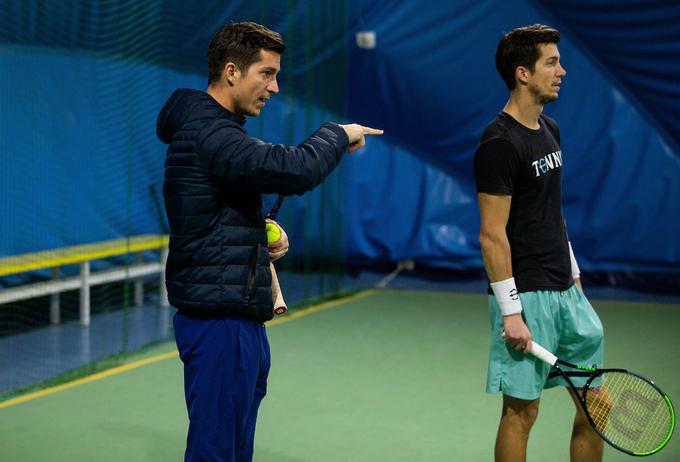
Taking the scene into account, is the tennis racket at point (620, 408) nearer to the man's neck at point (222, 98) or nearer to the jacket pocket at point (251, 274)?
the jacket pocket at point (251, 274)

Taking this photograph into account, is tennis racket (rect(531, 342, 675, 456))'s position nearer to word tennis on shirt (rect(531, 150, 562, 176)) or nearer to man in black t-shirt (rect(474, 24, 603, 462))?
man in black t-shirt (rect(474, 24, 603, 462))

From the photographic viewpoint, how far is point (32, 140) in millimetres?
7551

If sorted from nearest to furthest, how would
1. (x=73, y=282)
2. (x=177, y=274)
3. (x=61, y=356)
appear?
(x=177, y=274)
(x=61, y=356)
(x=73, y=282)

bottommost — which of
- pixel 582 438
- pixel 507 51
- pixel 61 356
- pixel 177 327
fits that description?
pixel 61 356

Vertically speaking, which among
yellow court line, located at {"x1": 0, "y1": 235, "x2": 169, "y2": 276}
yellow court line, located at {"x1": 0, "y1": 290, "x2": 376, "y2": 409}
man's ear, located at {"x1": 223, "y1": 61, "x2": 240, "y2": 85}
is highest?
man's ear, located at {"x1": 223, "y1": 61, "x2": 240, "y2": 85}

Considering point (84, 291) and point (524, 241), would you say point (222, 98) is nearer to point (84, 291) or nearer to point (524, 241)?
point (524, 241)

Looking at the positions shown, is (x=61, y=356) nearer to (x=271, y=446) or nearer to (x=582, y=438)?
(x=271, y=446)

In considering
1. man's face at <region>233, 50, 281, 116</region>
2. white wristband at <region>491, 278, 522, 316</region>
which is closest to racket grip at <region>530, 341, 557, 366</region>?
white wristband at <region>491, 278, 522, 316</region>

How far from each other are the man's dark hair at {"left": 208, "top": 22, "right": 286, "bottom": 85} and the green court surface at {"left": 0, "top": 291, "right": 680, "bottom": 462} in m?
2.25

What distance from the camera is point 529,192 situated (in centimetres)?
350

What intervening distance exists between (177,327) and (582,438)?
5.26 ft

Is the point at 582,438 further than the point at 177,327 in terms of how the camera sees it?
Yes

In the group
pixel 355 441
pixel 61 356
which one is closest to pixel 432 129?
pixel 61 356

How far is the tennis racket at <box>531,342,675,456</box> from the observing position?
344 cm
